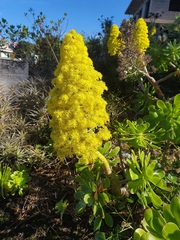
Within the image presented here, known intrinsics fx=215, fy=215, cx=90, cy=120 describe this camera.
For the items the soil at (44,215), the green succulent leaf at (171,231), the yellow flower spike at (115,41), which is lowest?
the soil at (44,215)

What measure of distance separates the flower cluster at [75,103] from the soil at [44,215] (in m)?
1.01

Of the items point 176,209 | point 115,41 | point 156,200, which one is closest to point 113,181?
point 156,200

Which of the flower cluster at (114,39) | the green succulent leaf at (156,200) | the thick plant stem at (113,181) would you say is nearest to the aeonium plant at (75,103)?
the thick plant stem at (113,181)

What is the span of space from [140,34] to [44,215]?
2834 millimetres

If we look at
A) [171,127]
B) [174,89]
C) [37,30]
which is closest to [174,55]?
[174,89]

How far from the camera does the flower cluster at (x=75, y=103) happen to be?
1.76 m

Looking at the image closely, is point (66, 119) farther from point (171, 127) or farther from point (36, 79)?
point (36, 79)

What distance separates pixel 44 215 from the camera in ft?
8.73

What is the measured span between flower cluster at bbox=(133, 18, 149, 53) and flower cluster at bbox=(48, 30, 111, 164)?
65.5 inches

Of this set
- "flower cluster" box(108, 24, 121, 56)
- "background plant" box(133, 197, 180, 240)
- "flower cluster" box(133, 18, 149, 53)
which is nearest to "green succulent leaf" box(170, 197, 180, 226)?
"background plant" box(133, 197, 180, 240)

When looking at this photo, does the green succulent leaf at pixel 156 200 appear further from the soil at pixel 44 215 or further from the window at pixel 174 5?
the window at pixel 174 5

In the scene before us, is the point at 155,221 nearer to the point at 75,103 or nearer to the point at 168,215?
the point at 168,215

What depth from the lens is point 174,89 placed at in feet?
17.1

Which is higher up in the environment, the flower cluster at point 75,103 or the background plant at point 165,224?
the flower cluster at point 75,103
